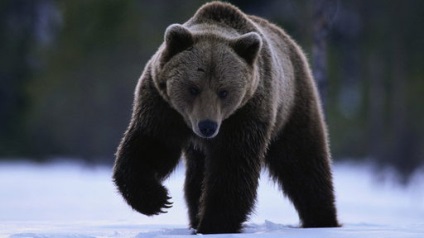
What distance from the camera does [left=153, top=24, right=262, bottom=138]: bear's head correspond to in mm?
5703

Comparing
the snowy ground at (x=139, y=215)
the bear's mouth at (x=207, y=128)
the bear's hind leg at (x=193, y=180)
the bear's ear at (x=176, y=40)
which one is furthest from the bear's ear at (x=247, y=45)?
the snowy ground at (x=139, y=215)

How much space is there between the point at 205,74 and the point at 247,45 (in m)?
0.39

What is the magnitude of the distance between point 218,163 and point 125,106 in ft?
78.0

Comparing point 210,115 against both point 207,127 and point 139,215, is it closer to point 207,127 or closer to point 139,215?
point 207,127

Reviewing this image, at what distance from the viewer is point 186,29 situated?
19.3 feet

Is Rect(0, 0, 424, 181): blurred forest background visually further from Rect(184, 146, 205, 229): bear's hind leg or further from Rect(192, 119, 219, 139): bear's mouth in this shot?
Rect(192, 119, 219, 139): bear's mouth

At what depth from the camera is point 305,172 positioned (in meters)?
7.12

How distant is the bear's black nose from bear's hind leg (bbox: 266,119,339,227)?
142 cm

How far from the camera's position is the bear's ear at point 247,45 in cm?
596

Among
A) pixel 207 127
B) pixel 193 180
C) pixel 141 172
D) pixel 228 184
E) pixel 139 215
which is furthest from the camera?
pixel 139 215

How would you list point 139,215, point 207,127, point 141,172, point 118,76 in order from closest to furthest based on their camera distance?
point 207,127 < point 141,172 < point 139,215 < point 118,76

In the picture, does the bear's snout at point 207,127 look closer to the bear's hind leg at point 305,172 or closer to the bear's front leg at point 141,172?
the bear's front leg at point 141,172

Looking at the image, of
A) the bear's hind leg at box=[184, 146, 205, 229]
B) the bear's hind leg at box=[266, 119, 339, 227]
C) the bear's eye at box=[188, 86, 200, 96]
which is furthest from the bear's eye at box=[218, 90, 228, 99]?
the bear's hind leg at box=[266, 119, 339, 227]

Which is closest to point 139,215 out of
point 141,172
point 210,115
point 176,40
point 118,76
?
point 141,172
